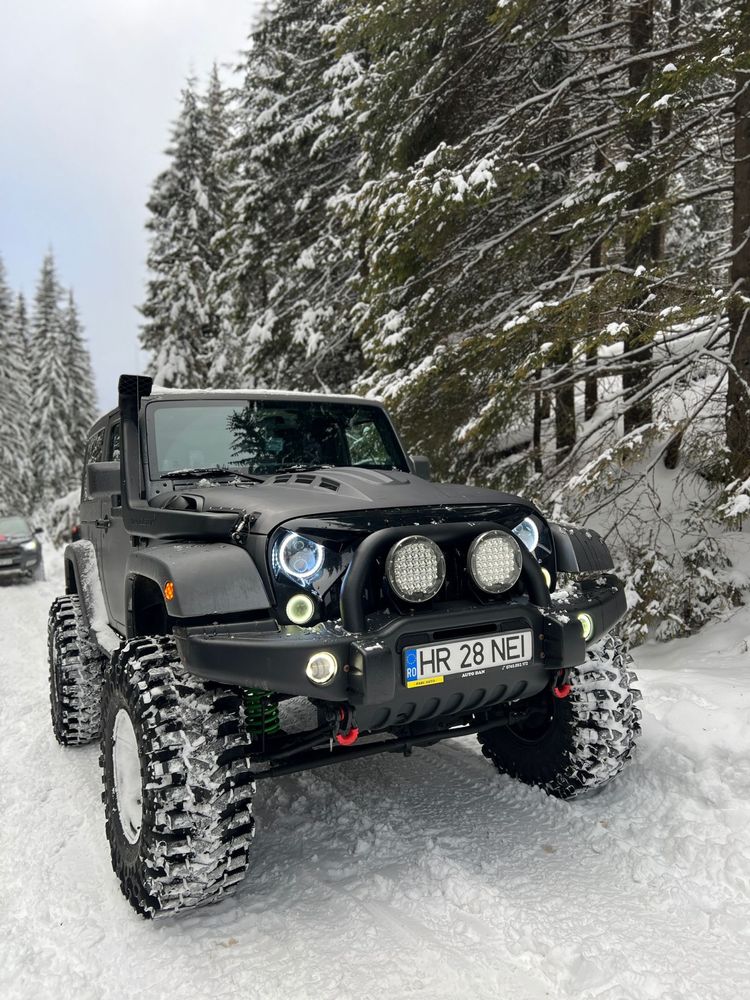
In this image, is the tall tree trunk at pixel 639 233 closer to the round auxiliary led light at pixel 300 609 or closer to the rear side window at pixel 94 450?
the round auxiliary led light at pixel 300 609

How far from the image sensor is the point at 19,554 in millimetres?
14125

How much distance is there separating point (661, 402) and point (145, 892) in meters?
6.15

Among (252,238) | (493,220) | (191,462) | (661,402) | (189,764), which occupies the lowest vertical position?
(189,764)

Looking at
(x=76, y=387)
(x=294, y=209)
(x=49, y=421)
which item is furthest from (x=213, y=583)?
(x=76, y=387)

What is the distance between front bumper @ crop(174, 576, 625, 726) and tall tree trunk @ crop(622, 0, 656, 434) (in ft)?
10.8

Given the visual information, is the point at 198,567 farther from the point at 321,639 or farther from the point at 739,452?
the point at 739,452

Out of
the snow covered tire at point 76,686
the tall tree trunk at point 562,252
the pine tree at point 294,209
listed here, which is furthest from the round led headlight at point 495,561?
the pine tree at point 294,209

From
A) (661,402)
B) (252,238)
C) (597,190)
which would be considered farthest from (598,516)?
(252,238)

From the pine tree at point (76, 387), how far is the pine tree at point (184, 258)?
820 inches

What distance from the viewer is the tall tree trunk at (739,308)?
6.08 meters

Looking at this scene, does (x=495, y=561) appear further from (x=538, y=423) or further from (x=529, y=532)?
(x=538, y=423)

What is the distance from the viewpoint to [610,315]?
19.6 feet

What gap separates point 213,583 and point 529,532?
1.50 meters

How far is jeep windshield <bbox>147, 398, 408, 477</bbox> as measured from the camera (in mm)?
3857
